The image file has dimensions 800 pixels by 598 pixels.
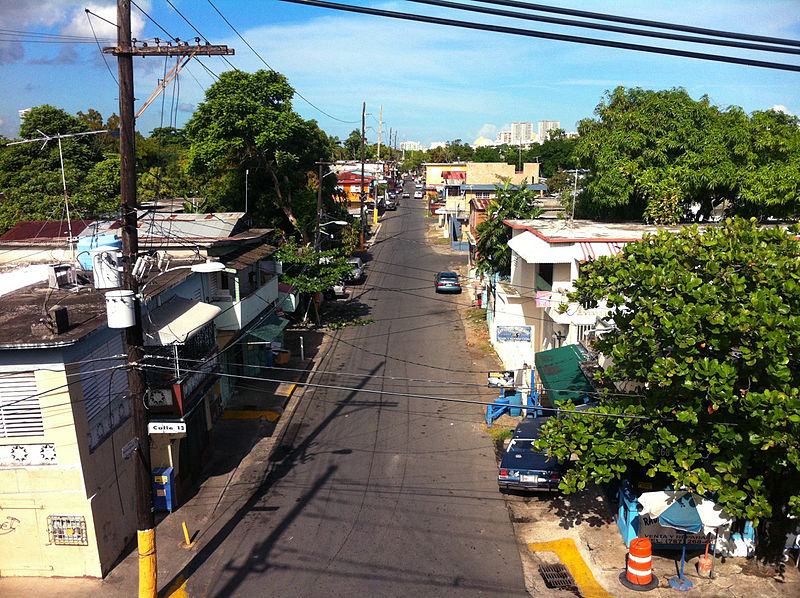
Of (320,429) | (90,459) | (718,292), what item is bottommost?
(320,429)

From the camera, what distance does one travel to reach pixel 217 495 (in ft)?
52.1

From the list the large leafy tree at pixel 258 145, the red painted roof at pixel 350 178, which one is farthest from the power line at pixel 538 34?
the red painted roof at pixel 350 178

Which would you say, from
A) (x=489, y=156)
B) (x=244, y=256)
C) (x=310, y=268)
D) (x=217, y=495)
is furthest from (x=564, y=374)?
(x=489, y=156)

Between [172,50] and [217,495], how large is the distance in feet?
35.7

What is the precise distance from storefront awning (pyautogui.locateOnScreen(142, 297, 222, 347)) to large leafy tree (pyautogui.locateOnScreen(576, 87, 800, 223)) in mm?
17507

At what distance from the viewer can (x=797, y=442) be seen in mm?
9203

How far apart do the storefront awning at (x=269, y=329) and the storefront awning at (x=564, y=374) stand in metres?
9.63

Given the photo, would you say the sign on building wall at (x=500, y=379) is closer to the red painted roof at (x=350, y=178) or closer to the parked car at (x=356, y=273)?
the parked car at (x=356, y=273)

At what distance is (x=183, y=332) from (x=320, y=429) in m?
6.79

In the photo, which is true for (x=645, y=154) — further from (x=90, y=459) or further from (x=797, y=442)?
(x=90, y=459)

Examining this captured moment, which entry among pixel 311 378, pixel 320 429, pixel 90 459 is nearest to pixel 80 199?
pixel 311 378

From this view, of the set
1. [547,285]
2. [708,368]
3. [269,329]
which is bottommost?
[269,329]

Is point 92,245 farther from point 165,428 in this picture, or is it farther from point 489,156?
point 489,156

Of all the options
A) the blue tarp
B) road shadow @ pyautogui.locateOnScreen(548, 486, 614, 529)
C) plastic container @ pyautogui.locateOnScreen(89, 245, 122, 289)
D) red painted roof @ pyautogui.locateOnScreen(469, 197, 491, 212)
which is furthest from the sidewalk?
red painted roof @ pyautogui.locateOnScreen(469, 197, 491, 212)
